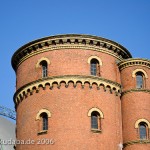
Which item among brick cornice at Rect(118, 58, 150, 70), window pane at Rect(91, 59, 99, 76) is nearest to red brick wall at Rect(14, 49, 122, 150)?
window pane at Rect(91, 59, 99, 76)

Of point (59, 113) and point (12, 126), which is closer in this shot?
point (59, 113)

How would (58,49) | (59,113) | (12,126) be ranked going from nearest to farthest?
(59,113) → (58,49) → (12,126)

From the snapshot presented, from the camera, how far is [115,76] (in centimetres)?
3234

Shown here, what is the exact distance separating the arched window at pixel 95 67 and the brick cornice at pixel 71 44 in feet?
3.01

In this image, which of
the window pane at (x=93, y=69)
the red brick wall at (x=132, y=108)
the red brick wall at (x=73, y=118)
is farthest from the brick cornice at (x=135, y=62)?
the red brick wall at (x=73, y=118)

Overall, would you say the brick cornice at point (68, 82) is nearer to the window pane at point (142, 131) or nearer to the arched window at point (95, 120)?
the arched window at point (95, 120)

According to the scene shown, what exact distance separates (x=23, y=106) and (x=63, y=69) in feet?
14.2

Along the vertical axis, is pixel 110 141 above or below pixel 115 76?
below

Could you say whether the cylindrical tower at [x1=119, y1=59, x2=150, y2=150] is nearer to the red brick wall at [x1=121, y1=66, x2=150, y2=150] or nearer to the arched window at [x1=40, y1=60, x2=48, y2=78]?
the red brick wall at [x1=121, y1=66, x2=150, y2=150]

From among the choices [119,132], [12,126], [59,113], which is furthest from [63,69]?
[12,126]

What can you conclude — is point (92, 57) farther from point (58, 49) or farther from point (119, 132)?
point (119, 132)

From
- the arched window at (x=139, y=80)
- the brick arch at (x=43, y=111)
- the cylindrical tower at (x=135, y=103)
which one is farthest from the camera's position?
the arched window at (x=139, y=80)

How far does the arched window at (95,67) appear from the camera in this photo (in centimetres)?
3166

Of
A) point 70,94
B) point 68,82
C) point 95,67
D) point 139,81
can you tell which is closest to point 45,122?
point 70,94
